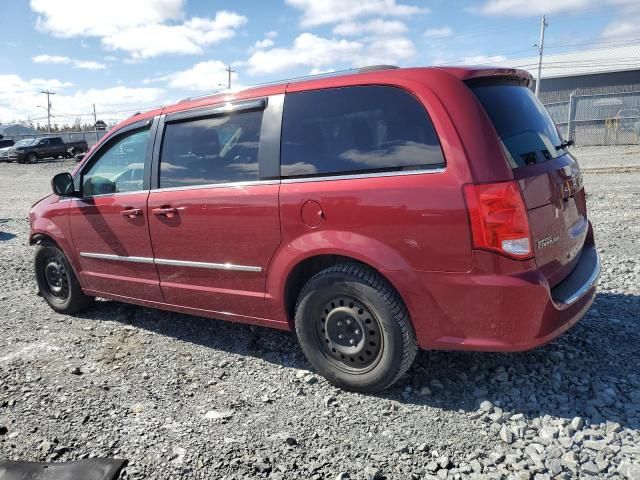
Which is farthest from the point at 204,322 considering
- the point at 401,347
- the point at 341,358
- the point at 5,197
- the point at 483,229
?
the point at 5,197

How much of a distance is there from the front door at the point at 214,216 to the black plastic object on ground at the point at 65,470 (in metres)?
1.31

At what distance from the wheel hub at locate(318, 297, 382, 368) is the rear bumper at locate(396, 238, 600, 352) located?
300mm

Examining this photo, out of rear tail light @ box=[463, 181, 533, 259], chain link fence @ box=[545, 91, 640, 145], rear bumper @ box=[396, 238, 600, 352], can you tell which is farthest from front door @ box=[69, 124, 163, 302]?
chain link fence @ box=[545, 91, 640, 145]

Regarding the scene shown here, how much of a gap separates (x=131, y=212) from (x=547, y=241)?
3.00m

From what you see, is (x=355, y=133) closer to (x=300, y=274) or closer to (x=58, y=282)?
(x=300, y=274)

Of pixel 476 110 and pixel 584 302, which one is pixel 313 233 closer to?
pixel 476 110

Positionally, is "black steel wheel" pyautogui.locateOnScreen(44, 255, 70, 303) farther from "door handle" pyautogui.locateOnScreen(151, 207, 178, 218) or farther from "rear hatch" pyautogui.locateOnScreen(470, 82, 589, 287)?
"rear hatch" pyautogui.locateOnScreen(470, 82, 589, 287)

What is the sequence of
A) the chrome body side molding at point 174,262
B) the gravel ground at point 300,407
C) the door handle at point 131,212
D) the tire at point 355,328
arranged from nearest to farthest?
the gravel ground at point 300,407
the tire at point 355,328
the chrome body side molding at point 174,262
the door handle at point 131,212

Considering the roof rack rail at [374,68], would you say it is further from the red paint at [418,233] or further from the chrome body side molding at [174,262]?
the chrome body side molding at [174,262]

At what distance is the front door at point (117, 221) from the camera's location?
13.2ft

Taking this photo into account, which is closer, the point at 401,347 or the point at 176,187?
the point at 401,347

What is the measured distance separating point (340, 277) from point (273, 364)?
1.02m

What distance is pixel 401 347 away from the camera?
2.94 meters

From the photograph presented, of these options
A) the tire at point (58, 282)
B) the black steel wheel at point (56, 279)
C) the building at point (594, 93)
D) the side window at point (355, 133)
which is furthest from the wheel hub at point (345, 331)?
the building at point (594, 93)
